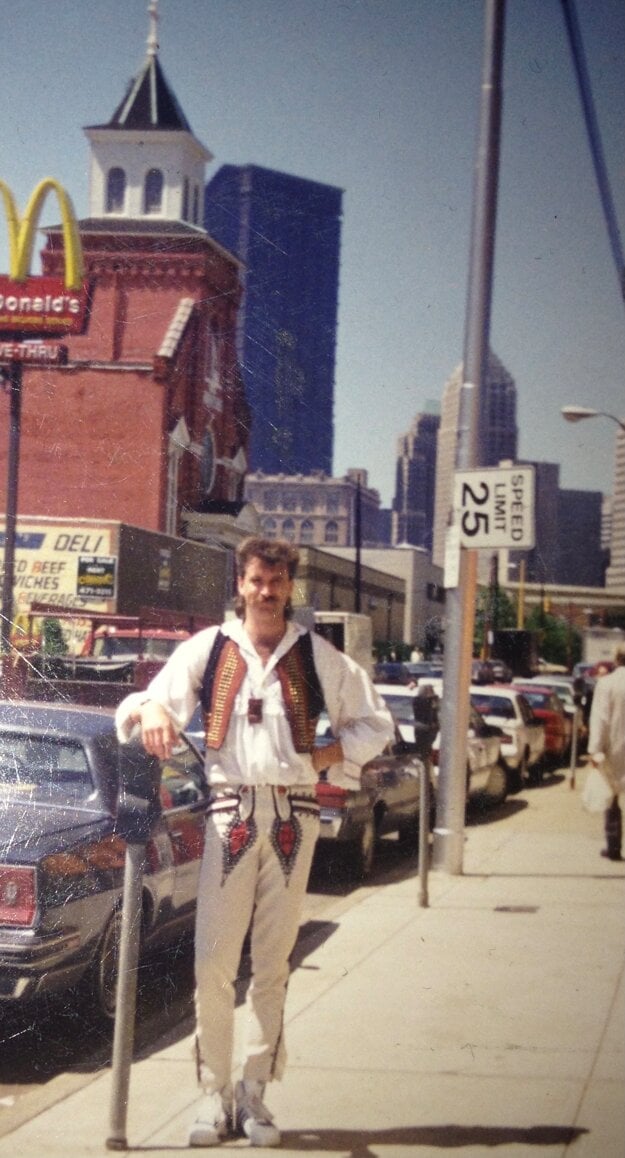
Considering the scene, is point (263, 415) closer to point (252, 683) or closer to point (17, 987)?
point (252, 683)

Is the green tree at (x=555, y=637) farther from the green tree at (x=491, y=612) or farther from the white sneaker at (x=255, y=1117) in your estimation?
the white sneaker at (x=255, y=1117)

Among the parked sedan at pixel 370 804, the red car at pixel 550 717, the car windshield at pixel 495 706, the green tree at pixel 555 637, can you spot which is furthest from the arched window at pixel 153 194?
the green tree at pixel 555 637

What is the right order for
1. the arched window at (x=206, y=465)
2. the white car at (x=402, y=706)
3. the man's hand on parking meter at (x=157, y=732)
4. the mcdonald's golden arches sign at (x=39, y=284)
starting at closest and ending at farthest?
the man's hand on parking meter at (x=157, y=732)
the mcdonald's golden arches sign at (x=39, y=284)
the arched window at (x=206, y=465)
the white car at (x=402, y=706)

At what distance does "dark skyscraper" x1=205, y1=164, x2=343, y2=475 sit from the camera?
5.77 m

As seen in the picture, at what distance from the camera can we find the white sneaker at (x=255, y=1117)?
12.9ft

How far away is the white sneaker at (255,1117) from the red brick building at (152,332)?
263 centimetres

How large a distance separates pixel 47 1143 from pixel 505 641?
854 inches

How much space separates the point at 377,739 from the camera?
4.05m

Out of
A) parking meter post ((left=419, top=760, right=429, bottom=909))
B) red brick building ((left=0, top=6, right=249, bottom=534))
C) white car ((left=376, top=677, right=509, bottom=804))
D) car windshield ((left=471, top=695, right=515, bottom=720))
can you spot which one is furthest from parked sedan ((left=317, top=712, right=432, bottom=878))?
car windshield ((left=471, top=695, right=515, bottom=720))

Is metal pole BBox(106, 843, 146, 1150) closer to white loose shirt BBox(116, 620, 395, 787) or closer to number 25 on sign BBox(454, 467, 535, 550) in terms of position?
white loose shirt BBox(116, 620, 395, 787)

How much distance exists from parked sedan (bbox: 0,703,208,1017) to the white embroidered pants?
2.64ft

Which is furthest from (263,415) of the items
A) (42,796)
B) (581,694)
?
(581,694)

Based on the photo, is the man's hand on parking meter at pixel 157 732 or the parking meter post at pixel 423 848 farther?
the parking meter post at pixel 423 848

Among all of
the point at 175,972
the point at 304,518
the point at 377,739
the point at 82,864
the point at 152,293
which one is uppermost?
the point at 152,293
